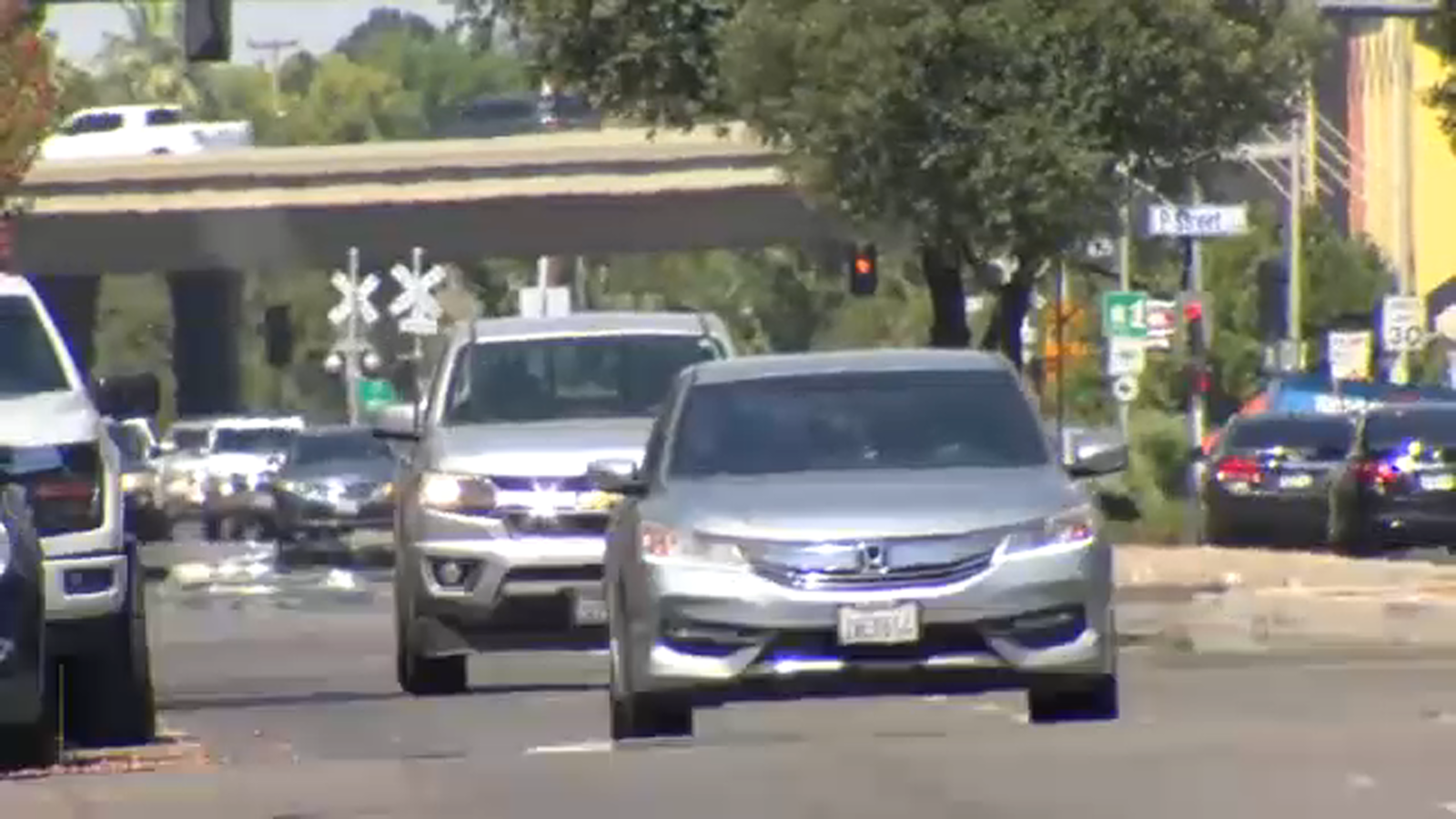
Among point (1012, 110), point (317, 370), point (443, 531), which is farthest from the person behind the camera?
point (317, 370)

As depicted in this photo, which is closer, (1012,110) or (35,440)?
(35,440)

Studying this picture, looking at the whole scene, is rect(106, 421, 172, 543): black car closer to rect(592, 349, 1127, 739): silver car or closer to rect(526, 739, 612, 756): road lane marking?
rect(526, 739, 612, 756): road lane marking

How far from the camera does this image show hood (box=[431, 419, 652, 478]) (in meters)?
20.0

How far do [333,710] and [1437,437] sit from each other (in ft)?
62.3

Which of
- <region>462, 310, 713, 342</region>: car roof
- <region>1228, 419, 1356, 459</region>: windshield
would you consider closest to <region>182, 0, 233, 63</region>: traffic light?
<region>462, 310, 713, 342</region>: car roof

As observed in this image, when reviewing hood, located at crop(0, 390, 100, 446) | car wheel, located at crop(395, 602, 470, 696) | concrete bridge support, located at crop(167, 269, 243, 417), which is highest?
hood, located at crop(0, 390, 100, 446)

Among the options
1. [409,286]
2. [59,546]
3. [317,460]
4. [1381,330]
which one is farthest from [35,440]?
[1381,330]

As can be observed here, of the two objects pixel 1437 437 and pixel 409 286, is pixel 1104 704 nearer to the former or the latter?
pixel 1437 437

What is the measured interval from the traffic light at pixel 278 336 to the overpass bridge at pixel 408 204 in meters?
14.9

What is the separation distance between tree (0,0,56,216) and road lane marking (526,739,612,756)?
20.8 meters

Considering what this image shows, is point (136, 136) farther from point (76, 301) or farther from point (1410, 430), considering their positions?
point (1410, 430)

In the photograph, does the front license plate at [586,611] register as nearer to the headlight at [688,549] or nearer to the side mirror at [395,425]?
the side mirror at [395,425]

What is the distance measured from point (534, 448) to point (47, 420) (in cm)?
353

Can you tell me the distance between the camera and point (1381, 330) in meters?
63.7
